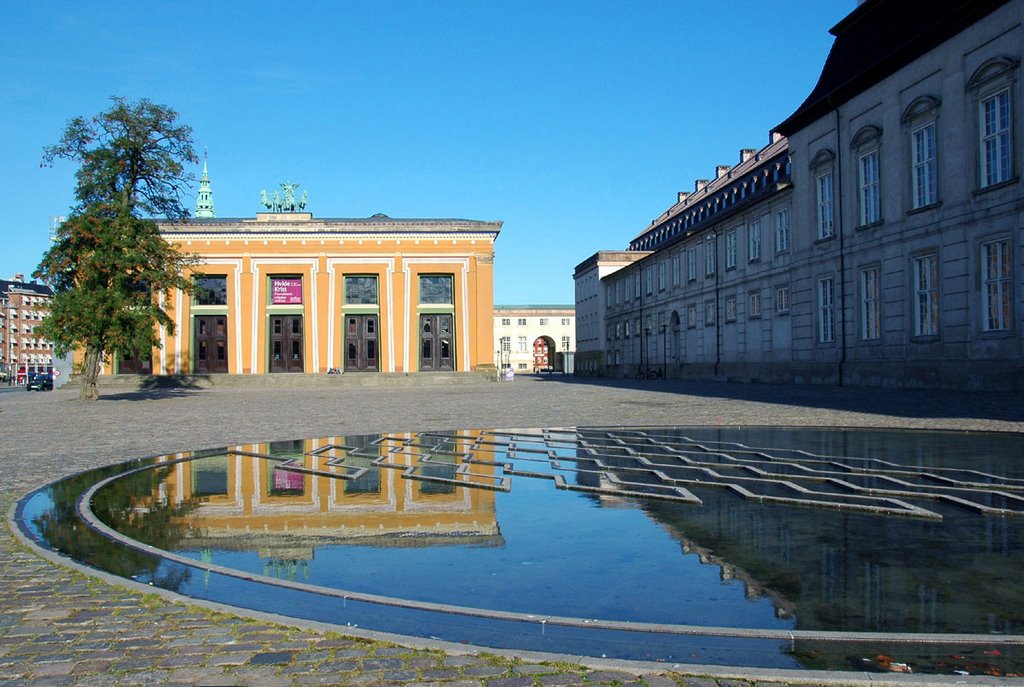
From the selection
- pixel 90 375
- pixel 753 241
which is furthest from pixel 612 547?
pixel 753 241

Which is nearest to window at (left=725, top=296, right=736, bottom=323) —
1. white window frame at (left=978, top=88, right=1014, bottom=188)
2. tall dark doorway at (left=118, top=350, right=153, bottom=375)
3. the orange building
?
the orange building

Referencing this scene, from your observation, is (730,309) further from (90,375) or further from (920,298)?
(90,375)

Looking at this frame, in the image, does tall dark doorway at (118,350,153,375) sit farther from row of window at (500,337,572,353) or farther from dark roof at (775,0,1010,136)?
row of window at (500,337,572,353)

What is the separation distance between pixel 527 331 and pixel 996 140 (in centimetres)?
10885

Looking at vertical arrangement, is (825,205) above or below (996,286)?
above

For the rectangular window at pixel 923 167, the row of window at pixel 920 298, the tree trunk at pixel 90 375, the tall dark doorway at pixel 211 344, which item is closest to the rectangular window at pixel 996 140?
the row of window at pixel 920 298

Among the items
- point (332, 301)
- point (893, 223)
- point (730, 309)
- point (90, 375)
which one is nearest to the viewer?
point (893, 223)

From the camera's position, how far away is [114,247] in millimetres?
34875

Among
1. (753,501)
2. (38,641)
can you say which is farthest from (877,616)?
(38,641)

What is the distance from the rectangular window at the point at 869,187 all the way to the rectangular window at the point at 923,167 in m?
2.65

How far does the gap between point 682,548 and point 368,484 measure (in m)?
4.63

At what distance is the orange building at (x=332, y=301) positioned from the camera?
217 feet

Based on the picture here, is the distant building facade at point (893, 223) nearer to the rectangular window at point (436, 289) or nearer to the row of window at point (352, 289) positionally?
the rectangular window at point (436, 289)

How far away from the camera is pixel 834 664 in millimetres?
3822
